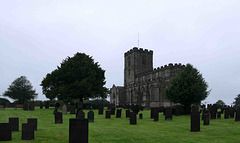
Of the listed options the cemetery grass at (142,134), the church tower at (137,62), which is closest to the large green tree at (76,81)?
the cemetery grass at (142,134)

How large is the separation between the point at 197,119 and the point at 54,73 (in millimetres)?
29425

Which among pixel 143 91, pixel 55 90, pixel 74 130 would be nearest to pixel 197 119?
pixel 74 130

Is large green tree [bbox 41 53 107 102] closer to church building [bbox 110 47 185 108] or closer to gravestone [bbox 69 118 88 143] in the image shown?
church building [bbox 110 47 185 108]

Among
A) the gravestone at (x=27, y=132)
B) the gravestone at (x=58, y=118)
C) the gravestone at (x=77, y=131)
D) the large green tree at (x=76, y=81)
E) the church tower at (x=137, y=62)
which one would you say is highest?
the church tower at (x=137, y=62)

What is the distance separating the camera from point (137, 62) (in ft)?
257

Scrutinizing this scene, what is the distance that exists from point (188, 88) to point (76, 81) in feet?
59.0

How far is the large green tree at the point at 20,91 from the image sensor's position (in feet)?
195

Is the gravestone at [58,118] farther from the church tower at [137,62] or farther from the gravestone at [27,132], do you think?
the church tower at [137,62]

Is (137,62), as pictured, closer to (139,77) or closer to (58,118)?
(139,77)

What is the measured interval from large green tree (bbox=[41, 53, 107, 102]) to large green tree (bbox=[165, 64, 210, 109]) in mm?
14141

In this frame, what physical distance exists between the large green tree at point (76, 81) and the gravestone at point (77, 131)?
26.1m

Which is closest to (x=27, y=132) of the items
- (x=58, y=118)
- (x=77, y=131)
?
(x=77, y=131)

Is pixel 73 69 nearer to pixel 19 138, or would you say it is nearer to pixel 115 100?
pixel 19 138

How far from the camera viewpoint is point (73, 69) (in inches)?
1443
